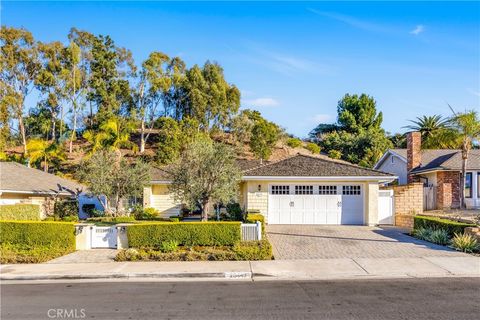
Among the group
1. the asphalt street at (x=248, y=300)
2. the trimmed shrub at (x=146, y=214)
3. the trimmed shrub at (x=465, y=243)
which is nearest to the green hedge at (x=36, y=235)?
the asphalt street at (x=248, y=300)

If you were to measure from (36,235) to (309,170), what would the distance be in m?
14.1

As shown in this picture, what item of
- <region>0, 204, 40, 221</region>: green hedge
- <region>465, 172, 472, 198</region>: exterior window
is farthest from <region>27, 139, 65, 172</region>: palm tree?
<region>465, 172, 472, 198</region>: exterior window

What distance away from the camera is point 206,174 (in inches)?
727

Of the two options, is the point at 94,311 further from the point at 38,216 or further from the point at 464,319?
the point at 38,216

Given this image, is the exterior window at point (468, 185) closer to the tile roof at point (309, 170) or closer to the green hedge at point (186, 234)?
the tile roof at point (309, 170)

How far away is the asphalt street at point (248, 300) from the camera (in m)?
Result: 8.38

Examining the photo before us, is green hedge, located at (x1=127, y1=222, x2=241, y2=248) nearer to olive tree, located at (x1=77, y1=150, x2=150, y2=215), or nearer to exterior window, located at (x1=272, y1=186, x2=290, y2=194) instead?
exterior window, located at (x1=272, y1=186, x2=290, y2=194)

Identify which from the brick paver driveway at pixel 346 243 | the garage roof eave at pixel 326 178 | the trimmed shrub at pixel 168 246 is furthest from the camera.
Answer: the garage roof eave at pixel 326 178

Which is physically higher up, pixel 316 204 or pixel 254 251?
pixel 316 204

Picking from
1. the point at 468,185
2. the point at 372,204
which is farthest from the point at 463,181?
the point at 372,204

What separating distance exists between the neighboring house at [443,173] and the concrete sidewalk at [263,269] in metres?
14.2

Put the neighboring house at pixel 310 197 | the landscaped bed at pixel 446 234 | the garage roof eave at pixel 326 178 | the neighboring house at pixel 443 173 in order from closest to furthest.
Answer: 1. the landscaped bed at pixel 446 234
2. the garage roof eave at pixel 326 178
3. the neighboring house at pixel 310 197
4. the neighboring house at pixel 443 173

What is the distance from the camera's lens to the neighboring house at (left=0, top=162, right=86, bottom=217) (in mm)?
22625

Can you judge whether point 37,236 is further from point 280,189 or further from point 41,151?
point 41,151
